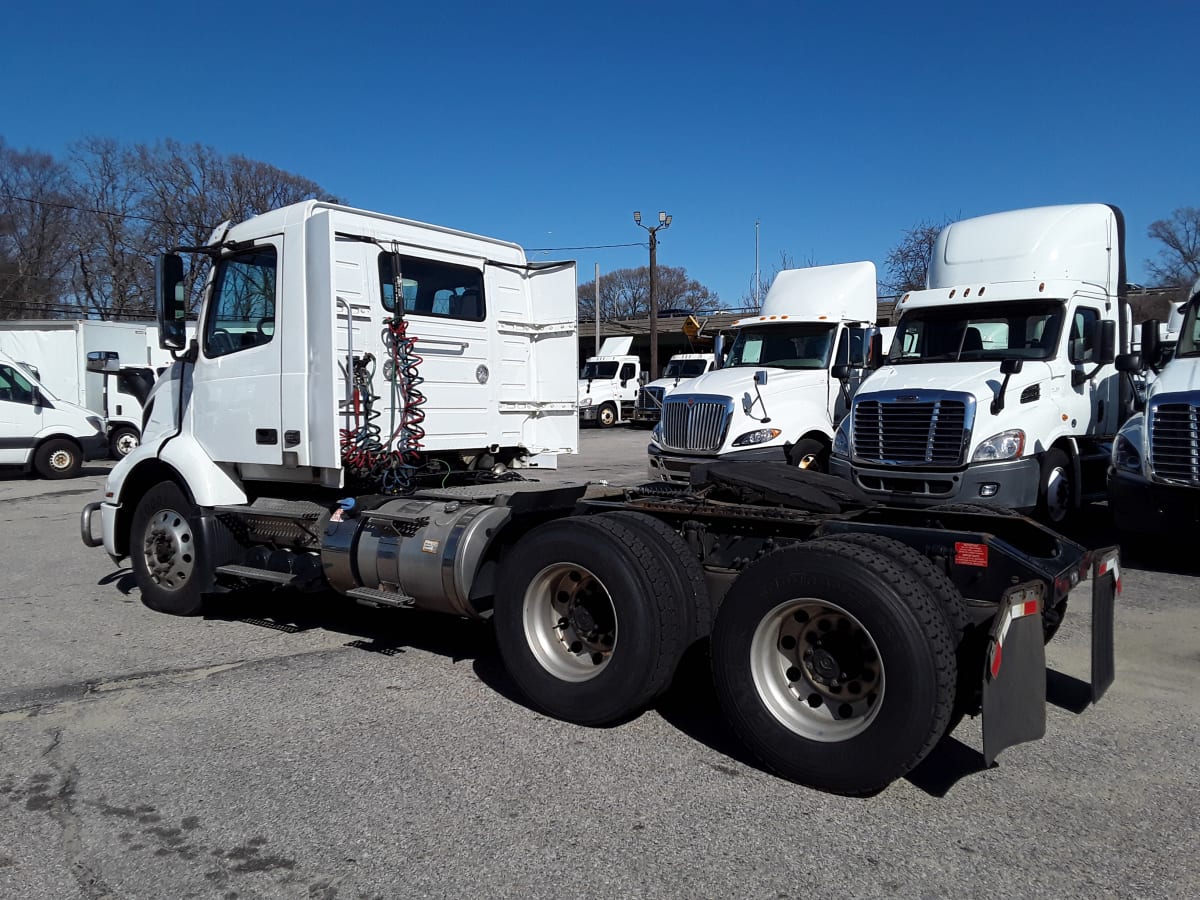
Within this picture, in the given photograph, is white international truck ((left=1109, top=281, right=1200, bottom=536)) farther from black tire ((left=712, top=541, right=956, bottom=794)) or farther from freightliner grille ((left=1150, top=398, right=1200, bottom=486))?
black tire ((left=712, top=541, right=956, bottom=794))

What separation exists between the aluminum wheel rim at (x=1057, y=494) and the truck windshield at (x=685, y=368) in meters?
20.9

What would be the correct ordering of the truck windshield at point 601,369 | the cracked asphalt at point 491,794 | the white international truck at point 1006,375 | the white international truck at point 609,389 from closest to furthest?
the cracked asphalt at point 491,794
the white international truck at point 1006,375
the white international truck at point 609,389
the truck windshield at point 601,369

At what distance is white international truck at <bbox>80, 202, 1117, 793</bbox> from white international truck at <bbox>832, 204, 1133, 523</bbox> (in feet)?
12.8

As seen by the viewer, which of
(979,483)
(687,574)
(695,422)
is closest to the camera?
(687,574)

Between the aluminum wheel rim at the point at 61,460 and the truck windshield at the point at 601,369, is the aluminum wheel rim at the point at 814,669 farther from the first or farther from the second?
the truck windshield at the point at 601,369

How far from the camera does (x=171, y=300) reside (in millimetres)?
6633

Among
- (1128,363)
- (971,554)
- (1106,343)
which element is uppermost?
(1106,343)

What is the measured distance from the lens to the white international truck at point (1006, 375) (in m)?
9.22

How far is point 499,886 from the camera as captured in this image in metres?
3.24

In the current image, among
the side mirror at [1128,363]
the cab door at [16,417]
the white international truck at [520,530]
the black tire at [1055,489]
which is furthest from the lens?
the cab door at [16,417]

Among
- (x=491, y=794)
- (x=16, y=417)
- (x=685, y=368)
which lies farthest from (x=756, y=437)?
(x=685, y=368)

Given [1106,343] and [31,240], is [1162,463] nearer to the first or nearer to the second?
[1106,343]

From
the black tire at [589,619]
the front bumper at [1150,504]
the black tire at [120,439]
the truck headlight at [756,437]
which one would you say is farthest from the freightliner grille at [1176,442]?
the black tire at [120,439]

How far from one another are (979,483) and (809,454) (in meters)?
3.48
